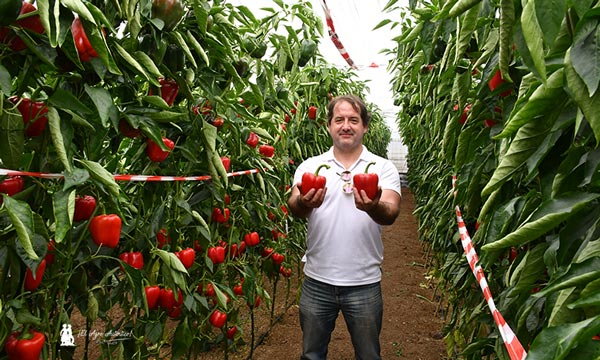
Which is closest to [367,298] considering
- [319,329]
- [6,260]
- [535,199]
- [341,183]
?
[319,329]

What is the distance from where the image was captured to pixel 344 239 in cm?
254

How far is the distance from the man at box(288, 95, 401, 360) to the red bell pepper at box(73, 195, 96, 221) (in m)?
1.11

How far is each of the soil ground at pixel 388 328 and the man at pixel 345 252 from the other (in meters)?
0.64

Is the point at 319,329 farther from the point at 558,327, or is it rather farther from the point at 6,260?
the point at 558,327

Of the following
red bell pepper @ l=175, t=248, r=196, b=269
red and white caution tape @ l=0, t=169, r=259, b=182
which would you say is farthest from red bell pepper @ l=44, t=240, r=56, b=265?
red bell pepper @ l=175, t=248, r=196, b=269

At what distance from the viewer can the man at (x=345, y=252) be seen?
2.52 meters

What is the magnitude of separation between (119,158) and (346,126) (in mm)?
1124

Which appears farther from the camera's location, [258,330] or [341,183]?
[258,330]

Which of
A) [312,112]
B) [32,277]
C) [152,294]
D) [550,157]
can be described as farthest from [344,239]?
[312,112]

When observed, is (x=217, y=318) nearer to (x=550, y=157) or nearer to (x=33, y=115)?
(x=33, y=115)

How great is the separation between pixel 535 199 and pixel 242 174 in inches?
70.2

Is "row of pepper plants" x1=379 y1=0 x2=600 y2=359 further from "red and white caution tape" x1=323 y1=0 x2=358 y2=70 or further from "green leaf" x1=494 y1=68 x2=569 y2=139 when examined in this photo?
"red and white caution tape" x1=323 y1=0 x2=358 y2=70

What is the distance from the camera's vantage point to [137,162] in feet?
6.75

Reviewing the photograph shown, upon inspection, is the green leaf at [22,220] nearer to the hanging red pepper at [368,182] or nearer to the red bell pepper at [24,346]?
the red bell pepper at [24,346]
